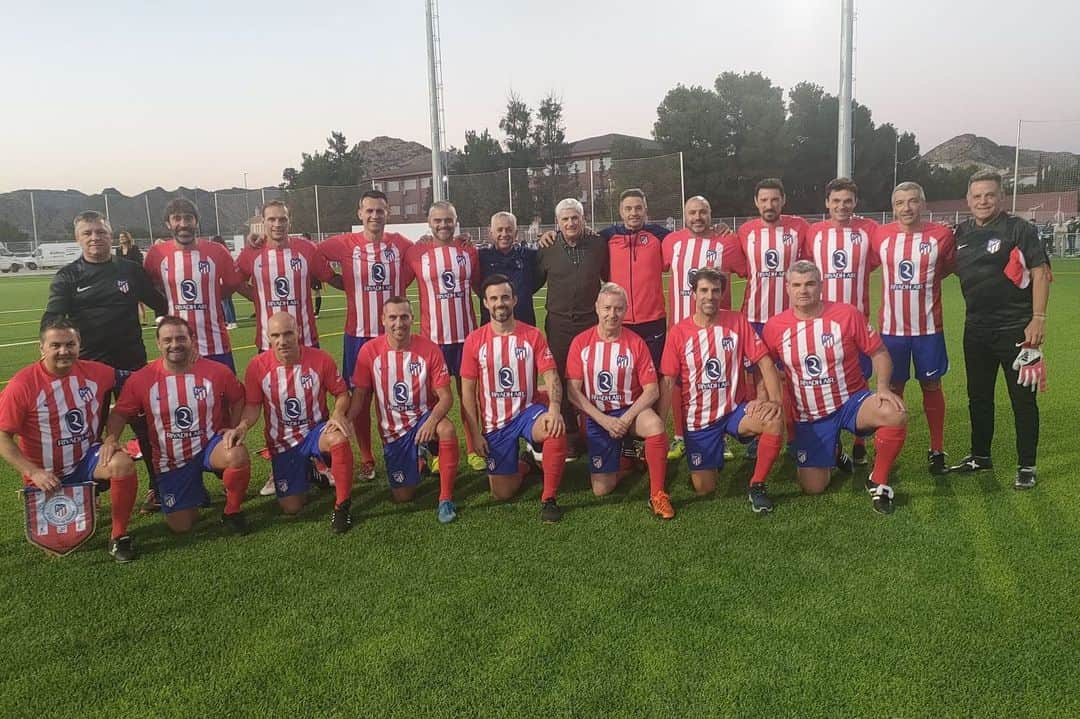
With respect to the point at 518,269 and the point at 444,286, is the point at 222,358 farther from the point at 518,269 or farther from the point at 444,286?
the point at 518,269

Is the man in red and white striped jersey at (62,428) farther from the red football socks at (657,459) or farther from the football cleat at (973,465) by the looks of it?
the football cleat at (973,465)

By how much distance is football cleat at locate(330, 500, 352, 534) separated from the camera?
3809 millimetres

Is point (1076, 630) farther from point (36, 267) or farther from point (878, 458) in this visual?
point (36, 267)

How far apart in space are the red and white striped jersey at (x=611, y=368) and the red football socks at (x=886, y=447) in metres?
1.25

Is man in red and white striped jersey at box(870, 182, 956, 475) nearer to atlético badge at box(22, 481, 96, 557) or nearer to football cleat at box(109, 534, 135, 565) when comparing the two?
football cleat at box(109, 534, 135, 565)

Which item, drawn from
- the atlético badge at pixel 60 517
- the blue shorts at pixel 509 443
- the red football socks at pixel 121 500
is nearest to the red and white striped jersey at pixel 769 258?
the blue shorts at pixel 509 443

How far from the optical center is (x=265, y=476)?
4.84 metres

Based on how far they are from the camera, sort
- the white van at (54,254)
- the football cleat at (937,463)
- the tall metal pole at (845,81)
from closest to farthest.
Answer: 1. the football cleat at (937,463)
2. the tall metal pole at (845,81)
3. the white van at (54,254)

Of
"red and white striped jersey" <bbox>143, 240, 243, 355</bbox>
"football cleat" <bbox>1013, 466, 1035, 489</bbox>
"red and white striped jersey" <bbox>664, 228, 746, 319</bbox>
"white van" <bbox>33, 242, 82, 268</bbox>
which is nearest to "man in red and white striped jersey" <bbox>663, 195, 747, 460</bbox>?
"red and white striped jersey" <bbox>664, 228, 746, 319</bbox>

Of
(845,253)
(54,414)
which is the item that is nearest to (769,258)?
(845,253)

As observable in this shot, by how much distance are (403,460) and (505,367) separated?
81 cm

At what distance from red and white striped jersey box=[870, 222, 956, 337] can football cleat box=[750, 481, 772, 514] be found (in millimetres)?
1436

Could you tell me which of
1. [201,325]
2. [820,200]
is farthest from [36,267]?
[820,200]

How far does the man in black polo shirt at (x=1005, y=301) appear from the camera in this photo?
13.1 ft
